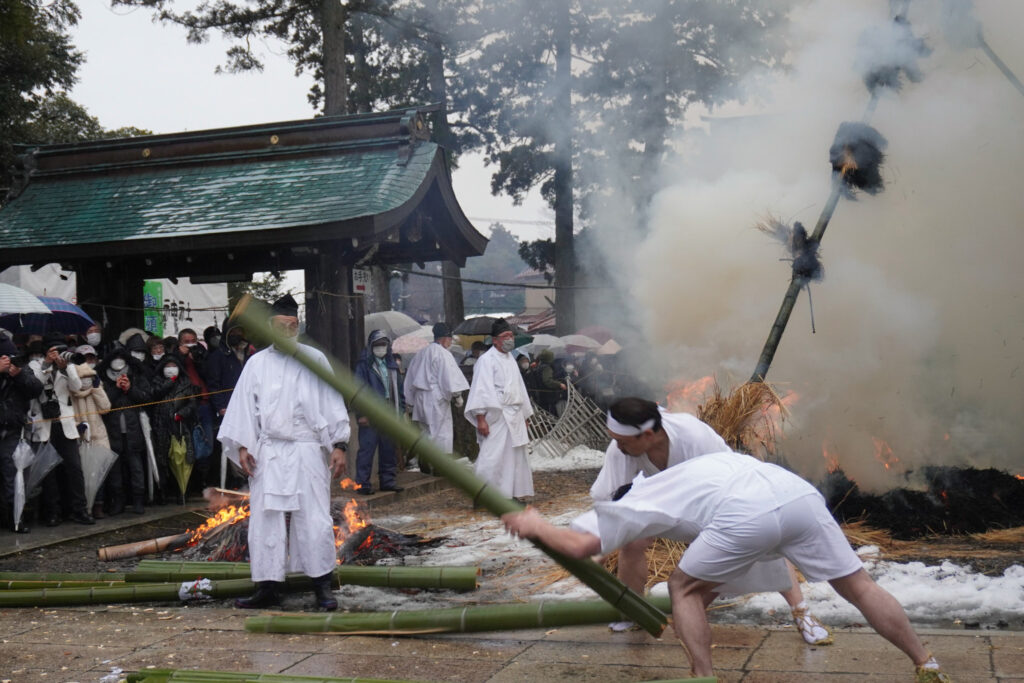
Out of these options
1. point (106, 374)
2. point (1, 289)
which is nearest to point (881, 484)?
point (106, 374)

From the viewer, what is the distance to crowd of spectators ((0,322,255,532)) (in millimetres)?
8898

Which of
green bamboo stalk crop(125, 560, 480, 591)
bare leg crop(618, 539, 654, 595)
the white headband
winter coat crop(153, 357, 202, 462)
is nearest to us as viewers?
the white headband

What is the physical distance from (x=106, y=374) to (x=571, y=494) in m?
5.03

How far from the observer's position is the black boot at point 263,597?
20.3 feet

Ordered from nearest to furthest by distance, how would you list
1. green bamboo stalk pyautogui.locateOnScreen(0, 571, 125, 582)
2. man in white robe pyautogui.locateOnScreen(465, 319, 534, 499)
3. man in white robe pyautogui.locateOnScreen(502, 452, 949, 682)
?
man in white robe pyautogui.locateOnScreen(502, 452, 949, 682) < green bamboo stalk pyautogui.locateOnScreen(0, 571, 125, 582) < man in white robe pyautogui.locateOnScreen(465, 319, 534, 499)

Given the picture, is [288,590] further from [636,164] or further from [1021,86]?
[636,164]

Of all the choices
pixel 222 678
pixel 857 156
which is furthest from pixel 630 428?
pixel 857 156

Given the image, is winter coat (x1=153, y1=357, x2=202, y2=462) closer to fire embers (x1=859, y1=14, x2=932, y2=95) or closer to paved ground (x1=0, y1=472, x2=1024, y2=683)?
paved ground (x1=0, y1=472, x2=1024, y2=683)

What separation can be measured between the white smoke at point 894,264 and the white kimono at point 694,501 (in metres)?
6.51

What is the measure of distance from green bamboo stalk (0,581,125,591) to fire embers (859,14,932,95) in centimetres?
863

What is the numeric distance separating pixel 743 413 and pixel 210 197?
7437mm

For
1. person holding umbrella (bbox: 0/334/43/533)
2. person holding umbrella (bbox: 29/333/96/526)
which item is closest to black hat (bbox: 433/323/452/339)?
person holding umbrella (bbox: 29/333/96/526)

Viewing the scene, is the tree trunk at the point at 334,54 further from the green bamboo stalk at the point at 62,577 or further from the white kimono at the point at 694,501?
the white kimono at the point at 694,501

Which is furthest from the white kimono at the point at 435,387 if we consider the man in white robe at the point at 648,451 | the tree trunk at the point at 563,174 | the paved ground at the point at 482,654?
the tree trunk at the point at 563,174
